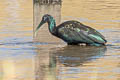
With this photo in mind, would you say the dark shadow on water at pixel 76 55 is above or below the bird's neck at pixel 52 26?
below

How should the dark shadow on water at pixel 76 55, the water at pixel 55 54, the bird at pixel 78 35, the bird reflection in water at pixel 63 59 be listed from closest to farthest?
the water at pixel 55 54, the bird reflection in water at pixel 63 59, the dark shadow on water at pixel 76 55, the bird at pixel 78 35

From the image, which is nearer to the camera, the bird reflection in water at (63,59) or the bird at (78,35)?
the bird reflection in water at (63,59)

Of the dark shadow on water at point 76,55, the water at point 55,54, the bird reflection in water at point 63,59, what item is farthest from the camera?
the dark shadow on water at point 76,55

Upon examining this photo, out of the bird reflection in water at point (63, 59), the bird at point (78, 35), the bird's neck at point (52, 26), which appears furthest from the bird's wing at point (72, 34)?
the bird's neck at point (52, 26)

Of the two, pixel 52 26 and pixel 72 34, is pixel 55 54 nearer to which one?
pixel 72 34

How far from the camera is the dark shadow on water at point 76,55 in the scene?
42.4 feet

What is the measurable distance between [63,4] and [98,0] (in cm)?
271

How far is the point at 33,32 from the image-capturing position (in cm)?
1770

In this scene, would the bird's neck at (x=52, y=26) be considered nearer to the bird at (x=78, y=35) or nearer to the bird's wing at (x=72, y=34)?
the bird at (x=78, y=35)

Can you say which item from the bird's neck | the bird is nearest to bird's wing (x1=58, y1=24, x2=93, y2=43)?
the bird

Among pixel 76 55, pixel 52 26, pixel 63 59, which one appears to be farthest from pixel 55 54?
pixel 52 26

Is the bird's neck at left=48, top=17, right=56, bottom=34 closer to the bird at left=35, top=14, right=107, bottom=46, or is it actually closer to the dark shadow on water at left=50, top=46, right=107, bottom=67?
the bird at left=35, top=14, right=107, bottom=46

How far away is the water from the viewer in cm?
1141

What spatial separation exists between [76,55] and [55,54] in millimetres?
530
